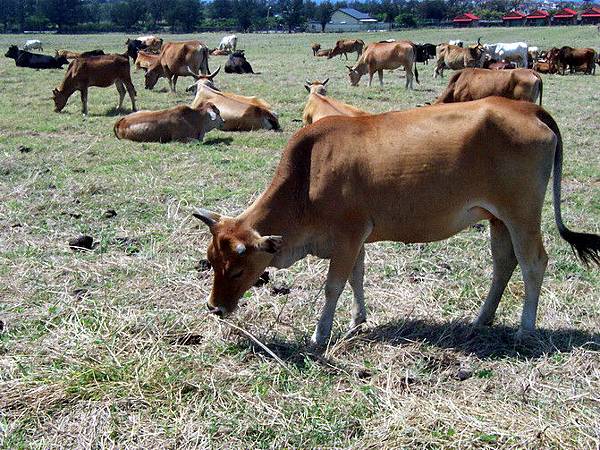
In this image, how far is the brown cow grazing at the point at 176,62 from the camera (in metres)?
Answer: 20.7

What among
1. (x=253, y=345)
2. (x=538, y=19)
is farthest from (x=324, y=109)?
(x=538, y=19)

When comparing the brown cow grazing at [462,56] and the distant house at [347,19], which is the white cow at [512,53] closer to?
the brown cow grazing at [462,56]

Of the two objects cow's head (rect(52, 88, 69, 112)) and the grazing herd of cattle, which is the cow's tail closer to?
the grazing herd of cattle

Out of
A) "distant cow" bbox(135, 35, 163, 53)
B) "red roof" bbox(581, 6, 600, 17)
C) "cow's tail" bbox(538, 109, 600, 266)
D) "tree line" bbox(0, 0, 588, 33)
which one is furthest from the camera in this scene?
"red roof" bbox(581, 6, 600, 17)

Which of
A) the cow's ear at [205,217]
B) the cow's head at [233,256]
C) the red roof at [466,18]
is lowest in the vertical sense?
the cow's head at [233,256]

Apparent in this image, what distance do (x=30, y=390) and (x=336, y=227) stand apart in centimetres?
221

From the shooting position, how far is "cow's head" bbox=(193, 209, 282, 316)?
15.5 feet

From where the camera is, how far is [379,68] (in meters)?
22.7

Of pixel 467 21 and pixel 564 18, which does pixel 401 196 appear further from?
pixel 564 18

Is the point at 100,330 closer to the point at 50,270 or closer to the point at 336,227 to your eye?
the point at 50,270

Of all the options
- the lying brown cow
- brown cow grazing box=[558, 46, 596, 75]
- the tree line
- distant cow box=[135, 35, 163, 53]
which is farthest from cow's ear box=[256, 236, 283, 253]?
the tree line

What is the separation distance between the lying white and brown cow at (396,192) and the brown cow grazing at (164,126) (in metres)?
7.74

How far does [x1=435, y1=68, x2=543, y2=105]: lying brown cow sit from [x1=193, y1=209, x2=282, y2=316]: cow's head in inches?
392

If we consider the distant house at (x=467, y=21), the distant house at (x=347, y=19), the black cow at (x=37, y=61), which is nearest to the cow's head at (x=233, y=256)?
the black cow at (x=37, y=61)
